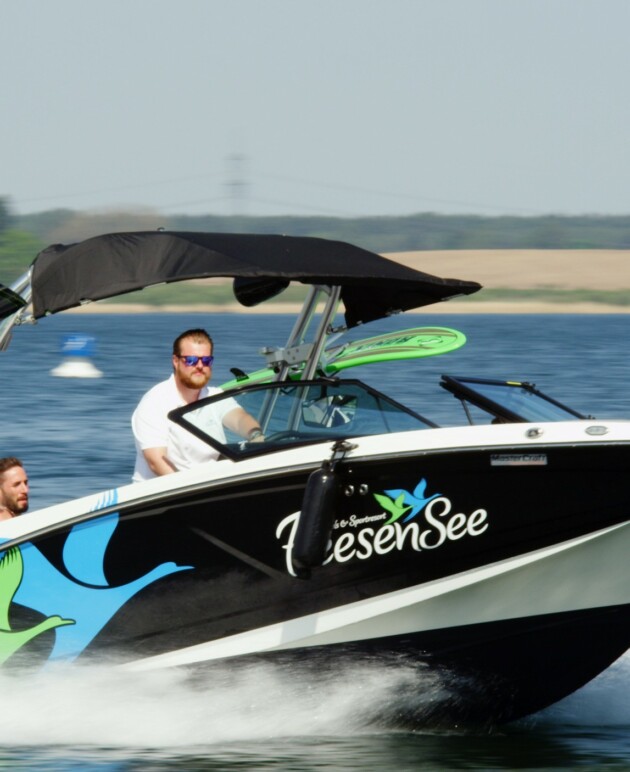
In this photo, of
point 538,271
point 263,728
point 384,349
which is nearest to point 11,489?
point 263,728

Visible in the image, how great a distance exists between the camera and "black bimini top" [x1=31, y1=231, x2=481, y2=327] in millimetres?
4910

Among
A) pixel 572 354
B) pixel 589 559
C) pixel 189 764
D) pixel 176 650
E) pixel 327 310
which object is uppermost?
pixel 327 310

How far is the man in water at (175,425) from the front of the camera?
5211 millimetres

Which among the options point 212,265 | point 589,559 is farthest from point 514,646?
point 212,265

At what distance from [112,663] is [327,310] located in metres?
1.66

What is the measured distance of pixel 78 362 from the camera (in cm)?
2277

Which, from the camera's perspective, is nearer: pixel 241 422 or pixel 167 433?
pixel 241 422

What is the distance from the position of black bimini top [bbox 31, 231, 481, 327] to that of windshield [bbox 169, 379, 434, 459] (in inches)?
16.3

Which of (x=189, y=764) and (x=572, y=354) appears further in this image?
(x=572, y=354)

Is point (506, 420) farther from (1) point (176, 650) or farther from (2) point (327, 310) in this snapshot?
(1) point (176, 650)

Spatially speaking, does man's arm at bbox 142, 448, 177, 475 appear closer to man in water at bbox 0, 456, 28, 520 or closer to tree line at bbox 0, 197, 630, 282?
man in water at bbox 0, 456, 28, 520

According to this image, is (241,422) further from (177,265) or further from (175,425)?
(177,265)

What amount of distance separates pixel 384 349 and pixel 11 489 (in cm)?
166

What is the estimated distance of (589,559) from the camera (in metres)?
5.09
